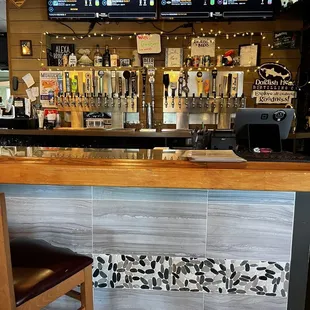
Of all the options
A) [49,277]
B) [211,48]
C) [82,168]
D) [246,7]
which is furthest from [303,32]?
[49,277]

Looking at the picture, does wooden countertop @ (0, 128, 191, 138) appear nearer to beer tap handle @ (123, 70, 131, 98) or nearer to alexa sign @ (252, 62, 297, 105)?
beer tap handle @ (123, 70, 131, 98)

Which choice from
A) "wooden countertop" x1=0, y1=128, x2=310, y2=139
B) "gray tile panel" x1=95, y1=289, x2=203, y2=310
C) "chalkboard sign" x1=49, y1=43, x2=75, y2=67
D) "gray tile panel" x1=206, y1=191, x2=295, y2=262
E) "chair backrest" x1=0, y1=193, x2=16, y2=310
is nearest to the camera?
"chair backrest" x1=0, y1=193, x2=16, y2=310

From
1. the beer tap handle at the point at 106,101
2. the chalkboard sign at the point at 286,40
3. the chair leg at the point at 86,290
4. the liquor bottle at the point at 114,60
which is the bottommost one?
the chair leg at the point at 86,290

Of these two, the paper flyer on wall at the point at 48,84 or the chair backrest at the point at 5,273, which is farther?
the paper flyer on wall at the point at 48,84

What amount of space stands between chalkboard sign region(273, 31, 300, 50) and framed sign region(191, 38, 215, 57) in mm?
727

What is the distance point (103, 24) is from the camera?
13.0 ft

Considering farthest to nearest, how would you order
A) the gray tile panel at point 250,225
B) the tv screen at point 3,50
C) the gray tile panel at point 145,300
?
the tv screen at point 3,50 → the gray tile panel at point 145,300 → the gray tile panel at point 250,225

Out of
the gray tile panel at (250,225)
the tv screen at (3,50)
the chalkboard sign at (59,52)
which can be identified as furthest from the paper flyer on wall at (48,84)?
the gray tile panel at (250,225)

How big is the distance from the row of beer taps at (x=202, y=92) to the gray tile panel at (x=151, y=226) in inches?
106

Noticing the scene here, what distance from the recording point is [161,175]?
3.93 feet

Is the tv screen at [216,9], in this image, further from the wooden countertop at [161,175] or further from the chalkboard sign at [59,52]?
the wooden countertop at [161,175]

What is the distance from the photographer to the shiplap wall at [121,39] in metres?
3.88

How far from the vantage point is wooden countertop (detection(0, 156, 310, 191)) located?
1181 mm

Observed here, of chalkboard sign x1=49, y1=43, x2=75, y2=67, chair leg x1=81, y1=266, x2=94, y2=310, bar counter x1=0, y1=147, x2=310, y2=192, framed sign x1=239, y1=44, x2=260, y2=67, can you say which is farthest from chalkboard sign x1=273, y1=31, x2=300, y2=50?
chair leg x1=81, y1=266, x2=94, y2=310
